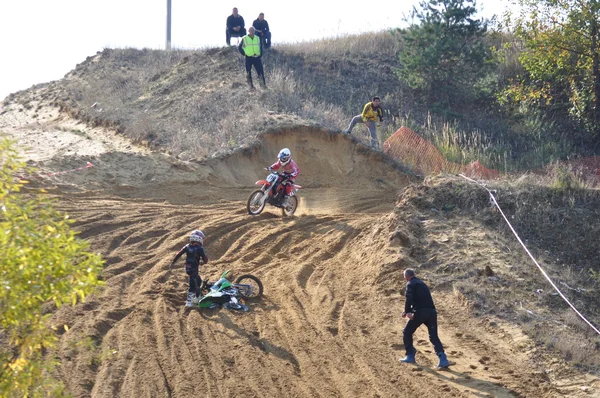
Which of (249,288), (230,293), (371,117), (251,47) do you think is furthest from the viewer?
(251,47)

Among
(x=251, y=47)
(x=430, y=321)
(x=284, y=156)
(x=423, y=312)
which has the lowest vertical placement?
(x=430, y=321)

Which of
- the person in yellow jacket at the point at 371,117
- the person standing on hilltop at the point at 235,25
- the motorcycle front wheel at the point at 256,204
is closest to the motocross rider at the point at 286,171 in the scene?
the motorcycle front wheel at the point at 256,204

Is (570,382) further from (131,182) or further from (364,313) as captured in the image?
(131,182)

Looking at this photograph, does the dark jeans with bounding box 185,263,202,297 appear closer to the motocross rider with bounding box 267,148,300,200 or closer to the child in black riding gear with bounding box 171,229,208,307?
the child in black riding gear with bounding box 171,229,208,307

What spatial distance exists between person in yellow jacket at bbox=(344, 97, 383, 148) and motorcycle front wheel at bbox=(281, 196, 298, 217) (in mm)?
6635

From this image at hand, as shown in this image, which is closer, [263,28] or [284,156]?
[284,156]

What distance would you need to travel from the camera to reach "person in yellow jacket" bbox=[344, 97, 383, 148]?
24156 millimetres

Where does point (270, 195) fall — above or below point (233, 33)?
below

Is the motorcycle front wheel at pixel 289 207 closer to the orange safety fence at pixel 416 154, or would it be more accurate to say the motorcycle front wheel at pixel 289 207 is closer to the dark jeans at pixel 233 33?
the orange safety fence at pixel 416 154

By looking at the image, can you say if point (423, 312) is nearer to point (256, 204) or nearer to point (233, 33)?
point (256, 204)

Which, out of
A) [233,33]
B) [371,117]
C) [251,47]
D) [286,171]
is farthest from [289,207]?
[233,33]

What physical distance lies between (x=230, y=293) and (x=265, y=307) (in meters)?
0.63

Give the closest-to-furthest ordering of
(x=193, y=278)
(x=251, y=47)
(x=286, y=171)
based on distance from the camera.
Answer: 1. (x=193, y=278)
2. (x=286, y=171)
3. (x=251, y=47)

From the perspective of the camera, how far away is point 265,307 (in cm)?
1251
